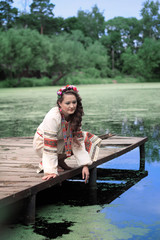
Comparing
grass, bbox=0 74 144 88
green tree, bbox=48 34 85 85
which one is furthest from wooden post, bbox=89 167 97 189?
green tree, bbox=48 34 85 85

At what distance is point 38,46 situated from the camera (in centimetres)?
3606

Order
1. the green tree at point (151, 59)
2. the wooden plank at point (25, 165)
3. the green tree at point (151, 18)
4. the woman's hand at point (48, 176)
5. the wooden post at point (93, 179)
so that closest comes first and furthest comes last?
the wooden plank at point (25, 165), the woman's hand at point (48, 176), the wooden post at point (93, 179), the green tree at point (151, 59), the green tree at point (151, 18)

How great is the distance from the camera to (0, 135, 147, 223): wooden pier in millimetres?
2650

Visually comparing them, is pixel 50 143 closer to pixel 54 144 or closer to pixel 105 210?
pixel 54 144

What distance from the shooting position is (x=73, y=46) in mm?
41312

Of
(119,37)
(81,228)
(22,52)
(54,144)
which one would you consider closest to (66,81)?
(22,52)

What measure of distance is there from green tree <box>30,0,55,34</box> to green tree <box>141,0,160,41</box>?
55.4 ft

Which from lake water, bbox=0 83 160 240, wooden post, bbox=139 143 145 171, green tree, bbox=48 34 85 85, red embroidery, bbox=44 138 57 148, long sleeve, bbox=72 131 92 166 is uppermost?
green tree, bbox=48 34 85 85

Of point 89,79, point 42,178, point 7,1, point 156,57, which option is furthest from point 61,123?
point 156,57

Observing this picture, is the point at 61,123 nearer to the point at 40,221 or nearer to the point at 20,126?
the point at 40,221

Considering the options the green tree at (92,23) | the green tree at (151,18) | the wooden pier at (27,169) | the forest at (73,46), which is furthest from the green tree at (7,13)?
the wooden pier at (27,169)

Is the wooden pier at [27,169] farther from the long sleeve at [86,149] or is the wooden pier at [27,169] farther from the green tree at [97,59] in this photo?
the green tree at [97,59]

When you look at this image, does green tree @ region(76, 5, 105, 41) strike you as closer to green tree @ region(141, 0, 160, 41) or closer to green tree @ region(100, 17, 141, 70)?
green tree @ region(100, 17, 141, 70)

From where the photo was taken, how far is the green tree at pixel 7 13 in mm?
47594
